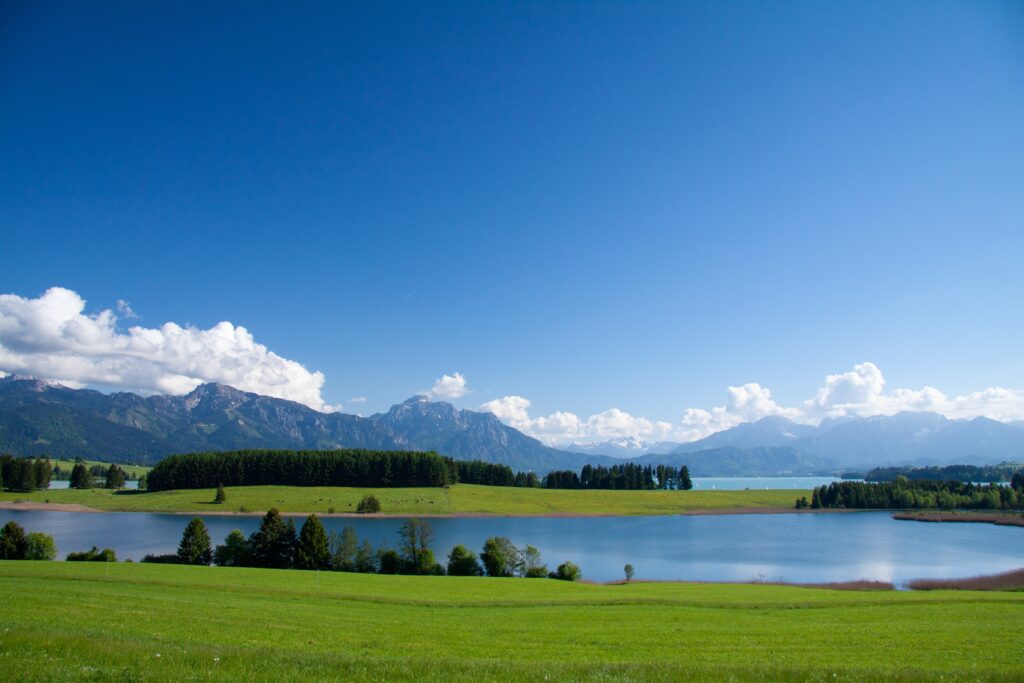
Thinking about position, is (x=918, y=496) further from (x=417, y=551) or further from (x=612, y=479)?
(x=417, y=551)

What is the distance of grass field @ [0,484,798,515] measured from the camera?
4429 inches

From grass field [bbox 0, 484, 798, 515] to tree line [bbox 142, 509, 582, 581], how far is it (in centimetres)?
5368

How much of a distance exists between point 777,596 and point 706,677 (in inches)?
975

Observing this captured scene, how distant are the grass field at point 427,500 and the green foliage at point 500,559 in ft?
189

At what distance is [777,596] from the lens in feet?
109

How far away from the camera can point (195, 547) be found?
182ft

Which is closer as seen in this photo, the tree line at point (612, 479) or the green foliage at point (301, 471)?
the green foliage at point (301, 471)

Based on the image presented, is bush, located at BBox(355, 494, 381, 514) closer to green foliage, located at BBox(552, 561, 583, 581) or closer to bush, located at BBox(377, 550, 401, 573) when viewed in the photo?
bush, located at BBox(377, 550, 401, 573)

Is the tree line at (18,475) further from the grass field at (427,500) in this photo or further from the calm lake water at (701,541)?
the calm lake water at (701,541)

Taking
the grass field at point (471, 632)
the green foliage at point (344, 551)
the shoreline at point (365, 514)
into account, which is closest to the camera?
the grass field at point (471, 632)

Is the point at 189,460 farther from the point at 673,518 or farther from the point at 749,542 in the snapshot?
the point at 749,542

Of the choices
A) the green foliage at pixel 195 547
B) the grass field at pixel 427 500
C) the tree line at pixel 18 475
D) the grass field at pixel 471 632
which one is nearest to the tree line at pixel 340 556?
the green foliage at pixel 195 547

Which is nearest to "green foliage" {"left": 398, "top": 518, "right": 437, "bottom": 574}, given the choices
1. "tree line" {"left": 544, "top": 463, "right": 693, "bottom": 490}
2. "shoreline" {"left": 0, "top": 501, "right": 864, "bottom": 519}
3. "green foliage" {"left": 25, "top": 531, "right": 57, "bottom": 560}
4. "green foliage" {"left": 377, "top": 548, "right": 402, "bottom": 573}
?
"green foliage" {"left": 377, "top": 548, "right": 402, "bottom": 573}

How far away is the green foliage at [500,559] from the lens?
54.0 m
